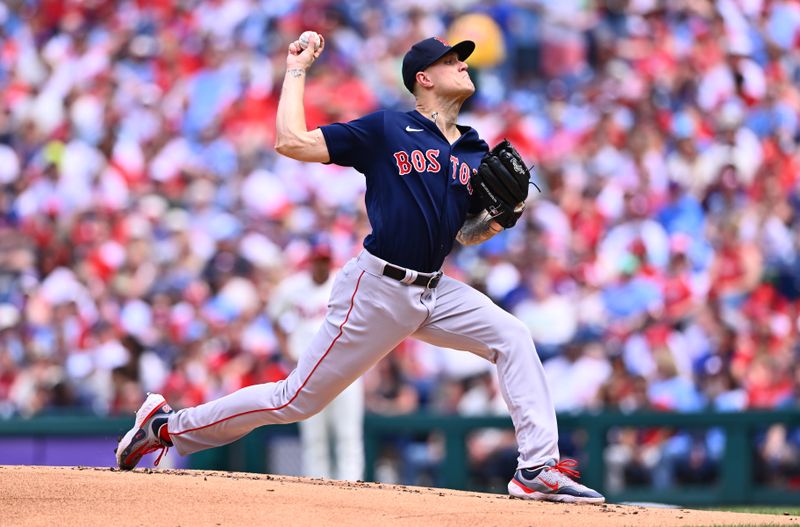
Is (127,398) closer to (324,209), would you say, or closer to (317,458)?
(317,458)

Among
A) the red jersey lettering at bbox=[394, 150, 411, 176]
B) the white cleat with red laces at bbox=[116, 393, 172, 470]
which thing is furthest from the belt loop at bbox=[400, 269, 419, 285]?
the white cleat with red laces at bbox=[116, 393, 172, 470]

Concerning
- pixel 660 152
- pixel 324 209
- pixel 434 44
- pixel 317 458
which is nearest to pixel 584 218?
pixel 660 152

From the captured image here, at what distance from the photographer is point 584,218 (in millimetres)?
10633

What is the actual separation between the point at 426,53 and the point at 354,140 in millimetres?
519

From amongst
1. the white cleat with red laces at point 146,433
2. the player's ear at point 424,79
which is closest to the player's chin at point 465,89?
the player's ear at point 424,79

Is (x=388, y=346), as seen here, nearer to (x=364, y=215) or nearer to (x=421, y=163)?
(x=421, y=163)

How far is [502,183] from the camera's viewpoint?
4926 millimetres

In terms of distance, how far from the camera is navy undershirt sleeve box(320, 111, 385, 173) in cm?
485

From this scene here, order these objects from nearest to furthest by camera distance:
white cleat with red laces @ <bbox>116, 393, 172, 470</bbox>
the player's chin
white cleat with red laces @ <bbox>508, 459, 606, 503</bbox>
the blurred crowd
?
white cleat with red laces @ <bbox>508, 459, 606, 503</bbox>
the player's chin
white cleat with red laces @ <bbox>116, 393, 172, 470</bbox>
the blurred crowd

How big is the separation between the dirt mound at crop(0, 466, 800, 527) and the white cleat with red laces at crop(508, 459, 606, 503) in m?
0.09

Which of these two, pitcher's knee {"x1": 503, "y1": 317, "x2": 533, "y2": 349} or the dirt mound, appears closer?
the dirt mound

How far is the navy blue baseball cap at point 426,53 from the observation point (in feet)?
16.9

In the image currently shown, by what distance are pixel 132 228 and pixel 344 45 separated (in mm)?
2991

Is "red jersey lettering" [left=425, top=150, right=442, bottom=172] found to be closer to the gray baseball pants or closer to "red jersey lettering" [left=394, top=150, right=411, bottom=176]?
"red jersey lettering" [left=394, top=150, right=411, bottom=176]
